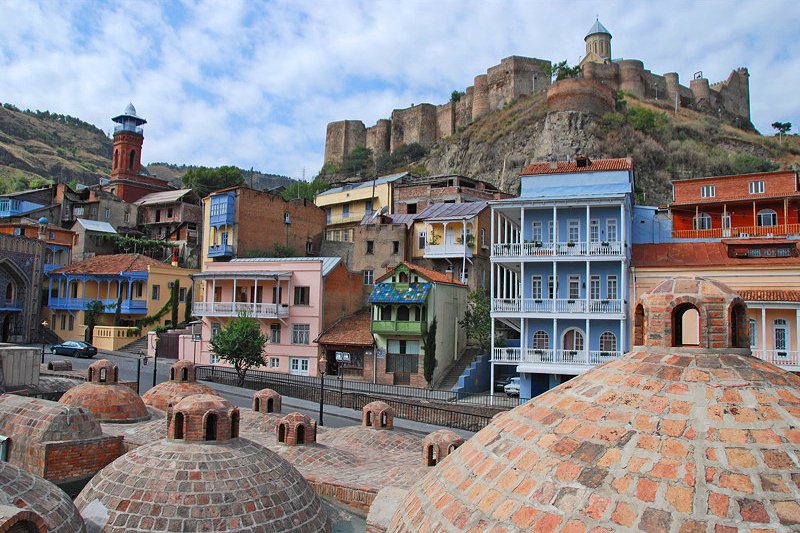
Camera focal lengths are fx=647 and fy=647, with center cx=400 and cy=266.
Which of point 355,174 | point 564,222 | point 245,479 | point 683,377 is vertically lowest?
point 245,479

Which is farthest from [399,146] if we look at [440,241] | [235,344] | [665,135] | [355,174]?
[235,344]

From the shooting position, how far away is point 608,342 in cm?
2792

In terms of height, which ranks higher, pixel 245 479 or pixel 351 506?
pixel 245 479

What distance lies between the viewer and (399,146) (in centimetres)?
8212

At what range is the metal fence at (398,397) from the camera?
86.8 ft

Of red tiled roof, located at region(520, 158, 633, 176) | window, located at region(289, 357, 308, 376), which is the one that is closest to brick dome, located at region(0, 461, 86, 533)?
red tiled roof, located at region(520, 158, 633, 176)

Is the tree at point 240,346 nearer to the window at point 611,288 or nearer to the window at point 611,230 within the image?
the window at point 611,288

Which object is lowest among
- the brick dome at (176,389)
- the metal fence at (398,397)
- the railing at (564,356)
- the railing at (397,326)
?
the metal fence at (398,397)

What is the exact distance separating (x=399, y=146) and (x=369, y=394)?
56.5 metres

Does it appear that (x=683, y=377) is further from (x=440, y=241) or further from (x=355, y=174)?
(x=355, y=174)

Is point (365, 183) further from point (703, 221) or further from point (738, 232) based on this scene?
point (738, 232)

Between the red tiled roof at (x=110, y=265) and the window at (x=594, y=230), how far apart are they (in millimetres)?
32498

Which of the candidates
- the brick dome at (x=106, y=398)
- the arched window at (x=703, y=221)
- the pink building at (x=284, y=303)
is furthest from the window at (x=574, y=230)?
the brick dome at (x=106, y=398)

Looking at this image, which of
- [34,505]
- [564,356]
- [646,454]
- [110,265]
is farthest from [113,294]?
[646,454]
